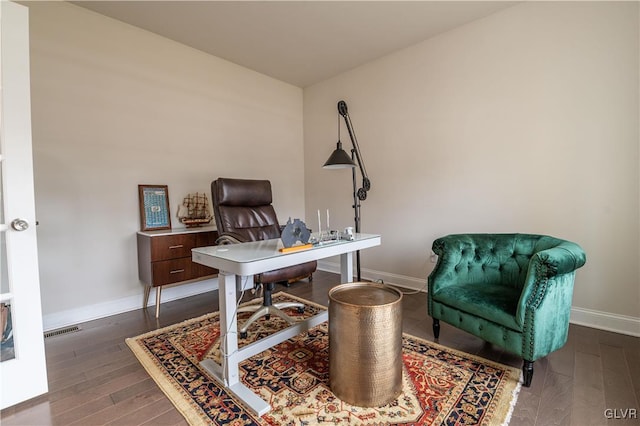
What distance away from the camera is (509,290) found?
192 cm

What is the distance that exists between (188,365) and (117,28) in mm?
2842

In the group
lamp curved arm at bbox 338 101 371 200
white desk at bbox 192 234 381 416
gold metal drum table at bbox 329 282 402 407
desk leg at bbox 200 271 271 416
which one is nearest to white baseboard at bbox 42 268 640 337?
lamp curved arm at bbox 338 101 371 200

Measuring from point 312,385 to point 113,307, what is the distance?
6.79ft

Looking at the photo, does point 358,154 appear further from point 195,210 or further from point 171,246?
point 171,246

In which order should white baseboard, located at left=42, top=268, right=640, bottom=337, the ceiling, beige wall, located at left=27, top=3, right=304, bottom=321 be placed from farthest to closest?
the ceiling, beige wall, located at left=27, top=3, right=304, bottom=321, white baseboard, located at left=42, top=268, right=640, bottom=337

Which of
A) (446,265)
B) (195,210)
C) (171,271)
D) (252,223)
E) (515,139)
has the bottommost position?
(171,271)

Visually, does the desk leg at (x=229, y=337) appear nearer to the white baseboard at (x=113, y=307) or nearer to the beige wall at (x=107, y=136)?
the white baseboard at (x=113, y=307)

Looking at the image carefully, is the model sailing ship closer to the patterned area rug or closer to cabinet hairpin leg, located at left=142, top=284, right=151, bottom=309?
cabinet hairpin leg, located at left=142, top=284, right=151, bottom=309

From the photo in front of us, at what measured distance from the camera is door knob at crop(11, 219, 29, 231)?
1435mm

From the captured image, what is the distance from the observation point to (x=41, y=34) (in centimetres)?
226

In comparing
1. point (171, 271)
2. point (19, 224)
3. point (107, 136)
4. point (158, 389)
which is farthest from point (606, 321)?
point (107, 136)

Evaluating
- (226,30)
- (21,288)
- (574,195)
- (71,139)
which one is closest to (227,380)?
(21,288)

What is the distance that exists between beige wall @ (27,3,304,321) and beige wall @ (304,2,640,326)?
1.80m

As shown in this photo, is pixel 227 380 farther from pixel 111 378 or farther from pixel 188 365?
pixel 111 378
